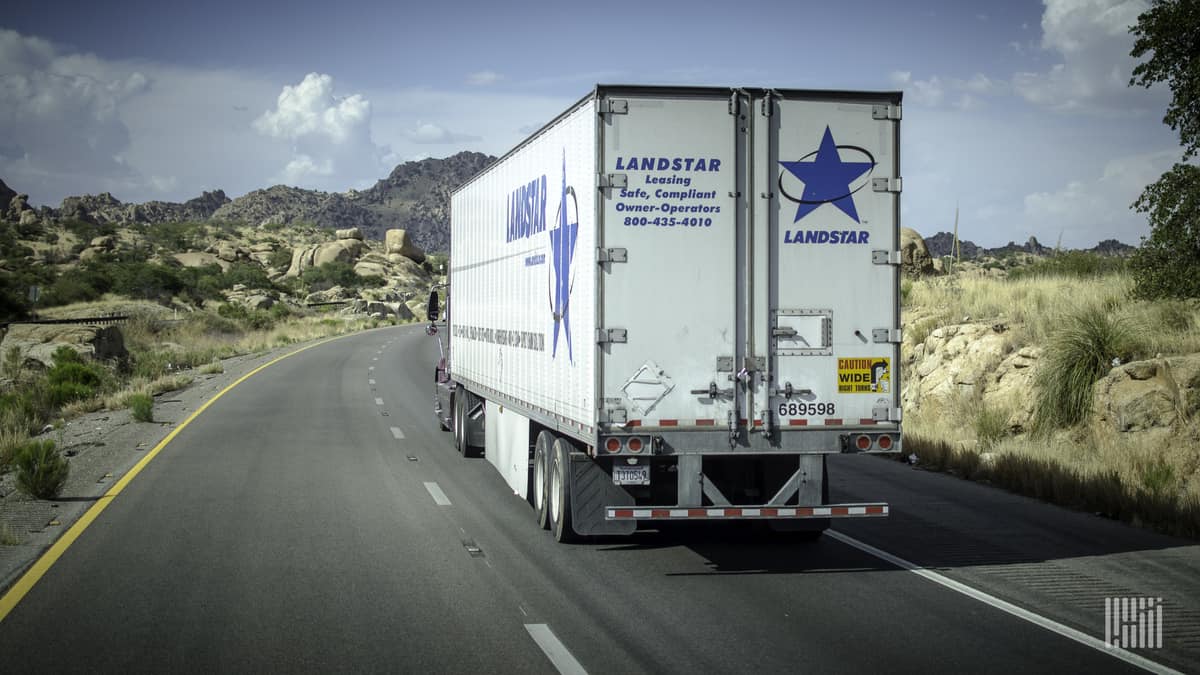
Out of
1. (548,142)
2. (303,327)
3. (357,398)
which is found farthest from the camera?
(303,327)

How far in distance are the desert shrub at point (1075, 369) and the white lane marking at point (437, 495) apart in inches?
354

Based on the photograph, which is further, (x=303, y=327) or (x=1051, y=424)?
(x=303, y=327)

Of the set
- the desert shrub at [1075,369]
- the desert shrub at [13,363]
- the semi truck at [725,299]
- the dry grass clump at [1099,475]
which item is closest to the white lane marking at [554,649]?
the semi truck at [725,299]

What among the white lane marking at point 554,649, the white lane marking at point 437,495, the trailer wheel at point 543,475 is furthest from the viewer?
the white lane marking at point 437,495

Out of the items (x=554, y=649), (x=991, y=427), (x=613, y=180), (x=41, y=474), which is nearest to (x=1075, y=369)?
(x=991, y=427)

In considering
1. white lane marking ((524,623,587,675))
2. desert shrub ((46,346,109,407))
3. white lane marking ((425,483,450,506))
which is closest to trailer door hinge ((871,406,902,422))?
white lane marking ((524,623,587,675))

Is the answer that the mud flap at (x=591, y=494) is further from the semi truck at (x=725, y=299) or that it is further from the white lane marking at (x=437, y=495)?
the white lane marking at (x=437, y=495)

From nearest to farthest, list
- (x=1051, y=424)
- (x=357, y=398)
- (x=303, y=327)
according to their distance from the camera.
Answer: (x=1051, y=424) → (x=357, y=398) → (x=303, y=327)

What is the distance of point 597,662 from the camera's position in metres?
6.45

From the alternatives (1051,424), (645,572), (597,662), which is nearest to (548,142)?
(645,572)

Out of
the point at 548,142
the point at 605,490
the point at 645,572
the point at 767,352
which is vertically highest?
the point at 548,142

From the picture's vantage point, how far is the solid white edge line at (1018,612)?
21.7 feet

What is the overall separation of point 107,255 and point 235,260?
17.9 m

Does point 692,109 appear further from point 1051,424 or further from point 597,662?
point 1051,424
